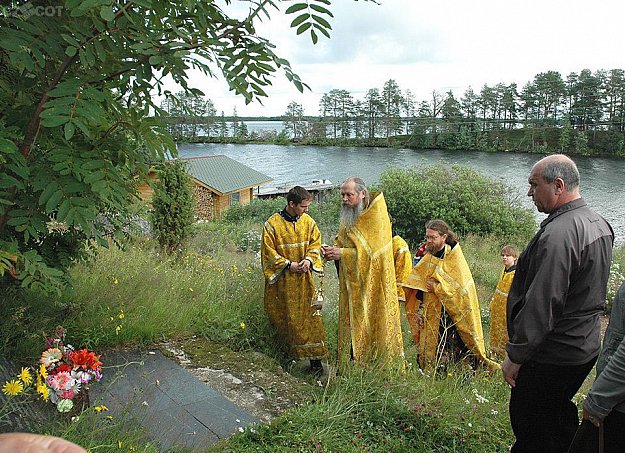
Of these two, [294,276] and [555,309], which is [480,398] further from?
[294,276]

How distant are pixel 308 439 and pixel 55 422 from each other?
1.42 meters

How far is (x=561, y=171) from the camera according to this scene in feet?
10.9

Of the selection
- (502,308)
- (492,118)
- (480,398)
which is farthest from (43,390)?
(492,118)

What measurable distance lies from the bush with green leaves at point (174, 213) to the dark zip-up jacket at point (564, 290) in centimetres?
685

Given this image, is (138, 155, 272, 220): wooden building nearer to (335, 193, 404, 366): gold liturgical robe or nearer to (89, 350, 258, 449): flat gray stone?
(335, 193, 404, 366): gold liturgical robe

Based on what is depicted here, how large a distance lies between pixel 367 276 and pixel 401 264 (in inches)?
35.9

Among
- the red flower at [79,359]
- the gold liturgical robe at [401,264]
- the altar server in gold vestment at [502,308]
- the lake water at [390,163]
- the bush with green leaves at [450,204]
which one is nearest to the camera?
the red flower at [79,359]

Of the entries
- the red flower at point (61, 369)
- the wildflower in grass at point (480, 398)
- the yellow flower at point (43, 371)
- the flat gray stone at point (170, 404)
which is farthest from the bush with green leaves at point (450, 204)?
the yellow flower at point (43, 371)

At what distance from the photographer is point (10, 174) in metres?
2.70

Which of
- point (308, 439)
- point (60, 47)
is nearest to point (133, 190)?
point (60, 47)

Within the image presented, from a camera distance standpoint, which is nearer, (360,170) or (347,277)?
(347,277)

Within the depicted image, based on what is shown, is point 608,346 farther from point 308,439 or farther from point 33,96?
point 33,96

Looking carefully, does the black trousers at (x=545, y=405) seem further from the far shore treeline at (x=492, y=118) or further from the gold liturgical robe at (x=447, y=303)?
the far shore treeline at (x=492, y=118)

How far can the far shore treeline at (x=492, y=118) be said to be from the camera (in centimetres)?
3853
